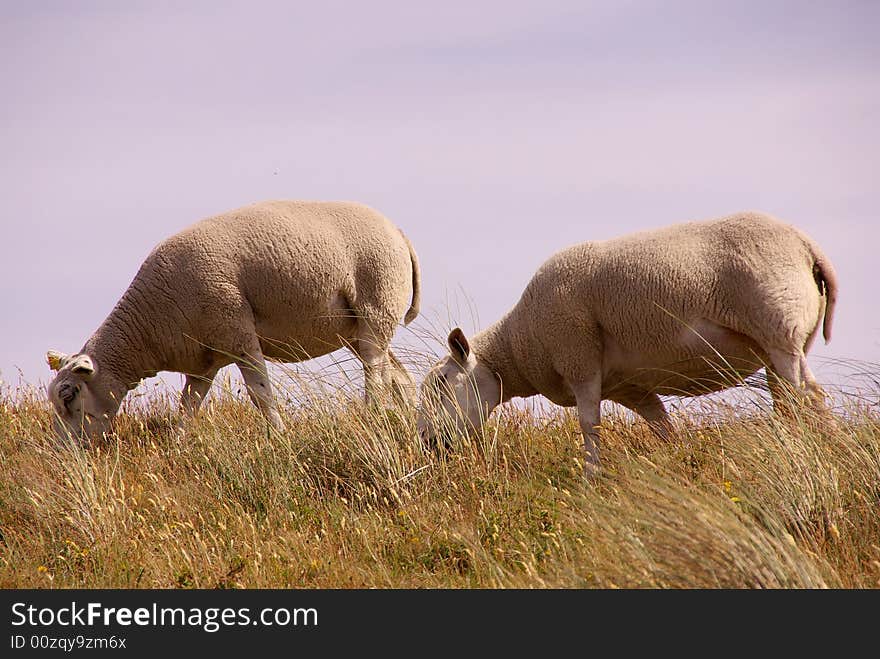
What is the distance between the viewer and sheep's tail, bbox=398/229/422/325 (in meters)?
10.5

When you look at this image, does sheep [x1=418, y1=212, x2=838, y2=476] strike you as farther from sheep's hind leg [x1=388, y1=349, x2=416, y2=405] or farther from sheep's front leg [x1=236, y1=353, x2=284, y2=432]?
sheep's front leg [x1=236, y1=353, x2=284, y2=432]

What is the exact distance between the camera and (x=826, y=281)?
23.6 feet

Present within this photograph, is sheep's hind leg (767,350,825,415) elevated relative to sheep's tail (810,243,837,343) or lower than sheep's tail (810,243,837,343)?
lower

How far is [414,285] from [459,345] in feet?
8.31

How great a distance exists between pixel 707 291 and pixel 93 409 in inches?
223

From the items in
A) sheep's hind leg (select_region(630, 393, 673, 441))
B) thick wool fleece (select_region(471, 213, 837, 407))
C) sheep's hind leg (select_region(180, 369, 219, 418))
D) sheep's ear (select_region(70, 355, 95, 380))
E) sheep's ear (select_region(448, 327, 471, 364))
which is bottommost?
sheep's hind leg (select_region(180, 369, 219, 418))

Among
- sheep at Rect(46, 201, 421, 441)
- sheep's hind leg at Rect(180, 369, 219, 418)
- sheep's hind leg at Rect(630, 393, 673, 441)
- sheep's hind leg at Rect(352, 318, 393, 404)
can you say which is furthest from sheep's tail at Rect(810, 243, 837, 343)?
sheep's hind leg at Rect(180, 369, 219, 418)

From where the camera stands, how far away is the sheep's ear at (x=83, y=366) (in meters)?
9.26

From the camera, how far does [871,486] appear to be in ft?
18.7

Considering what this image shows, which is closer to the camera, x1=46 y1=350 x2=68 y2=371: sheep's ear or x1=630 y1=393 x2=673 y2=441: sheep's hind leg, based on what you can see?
x1=630 y1=393 x2=673 y2=441: sheep's hind leg

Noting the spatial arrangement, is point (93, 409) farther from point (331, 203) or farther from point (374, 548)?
point (374, 548)

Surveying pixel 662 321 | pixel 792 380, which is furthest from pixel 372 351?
pixel 792 380

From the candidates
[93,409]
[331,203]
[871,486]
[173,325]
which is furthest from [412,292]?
[871,486]

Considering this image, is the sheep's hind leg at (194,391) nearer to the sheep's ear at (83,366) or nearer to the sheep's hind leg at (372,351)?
the sheep's ear at (83,366)
